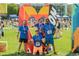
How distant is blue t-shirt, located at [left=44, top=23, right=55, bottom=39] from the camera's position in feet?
4.40

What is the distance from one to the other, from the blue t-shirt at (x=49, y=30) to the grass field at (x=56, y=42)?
5 cm

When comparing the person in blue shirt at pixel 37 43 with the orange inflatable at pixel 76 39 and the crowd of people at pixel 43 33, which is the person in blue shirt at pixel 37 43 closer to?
the crowd of people at pixel 43 33

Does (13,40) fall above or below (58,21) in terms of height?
below

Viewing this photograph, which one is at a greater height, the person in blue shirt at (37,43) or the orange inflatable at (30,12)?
the orange inflatable at (30,12)

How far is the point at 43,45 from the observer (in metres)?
1.35

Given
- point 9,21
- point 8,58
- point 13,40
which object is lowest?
point 8,58

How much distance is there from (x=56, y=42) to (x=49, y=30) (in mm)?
81

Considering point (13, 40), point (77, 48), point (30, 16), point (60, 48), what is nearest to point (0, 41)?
point (13, 40)

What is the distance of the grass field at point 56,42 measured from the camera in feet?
4.36

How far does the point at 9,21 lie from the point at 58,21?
285 millimetres

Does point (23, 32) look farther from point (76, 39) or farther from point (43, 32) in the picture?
point (76, 39)

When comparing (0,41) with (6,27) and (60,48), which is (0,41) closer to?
(6,27)

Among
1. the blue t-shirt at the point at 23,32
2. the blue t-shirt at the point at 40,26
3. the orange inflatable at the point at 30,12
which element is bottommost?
the blue t-shirt at the point at 23,32

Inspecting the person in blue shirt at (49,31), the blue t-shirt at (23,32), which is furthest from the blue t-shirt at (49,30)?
the blue t-shirt at (23,32)
